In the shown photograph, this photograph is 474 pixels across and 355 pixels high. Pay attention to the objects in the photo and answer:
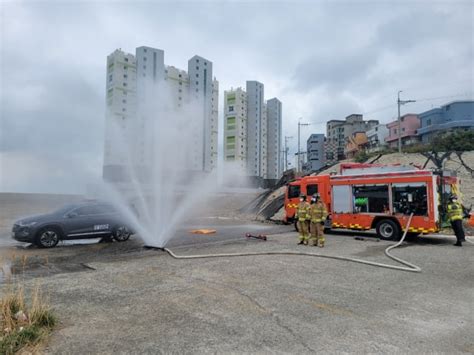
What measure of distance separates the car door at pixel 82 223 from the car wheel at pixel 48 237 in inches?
13.9

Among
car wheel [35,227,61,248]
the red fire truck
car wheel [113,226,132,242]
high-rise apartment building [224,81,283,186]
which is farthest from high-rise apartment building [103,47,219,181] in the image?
high-rise apartment building [224,81,283,186]

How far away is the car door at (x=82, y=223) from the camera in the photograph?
12.6 metres

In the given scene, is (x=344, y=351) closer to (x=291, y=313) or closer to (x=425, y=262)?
Answer: (x=291, y=313)

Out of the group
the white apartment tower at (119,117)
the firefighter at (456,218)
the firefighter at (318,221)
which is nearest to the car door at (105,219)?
the white apartment tower at (119,117)

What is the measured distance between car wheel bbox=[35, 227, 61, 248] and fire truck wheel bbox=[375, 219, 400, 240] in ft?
40.3

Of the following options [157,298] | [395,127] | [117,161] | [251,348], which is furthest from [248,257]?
[395,127]

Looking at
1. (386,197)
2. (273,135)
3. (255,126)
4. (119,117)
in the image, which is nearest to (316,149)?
(273,135)

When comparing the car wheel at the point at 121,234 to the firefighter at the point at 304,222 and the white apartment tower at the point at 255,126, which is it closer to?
the firefighter at the point at 304,222

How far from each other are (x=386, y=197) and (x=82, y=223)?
1183cm

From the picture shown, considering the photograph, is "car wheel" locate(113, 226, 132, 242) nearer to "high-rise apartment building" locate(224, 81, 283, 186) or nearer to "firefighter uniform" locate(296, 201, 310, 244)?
"firefighter uniform" locate(296, 201, 310, 244)

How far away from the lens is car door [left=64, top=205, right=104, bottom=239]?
41.2 ft

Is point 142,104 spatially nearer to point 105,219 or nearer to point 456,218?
point 105,219

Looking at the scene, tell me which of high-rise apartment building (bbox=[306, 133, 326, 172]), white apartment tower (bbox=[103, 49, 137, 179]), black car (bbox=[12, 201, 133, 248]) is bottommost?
black car (bbox=[12, 201, 133, 248])

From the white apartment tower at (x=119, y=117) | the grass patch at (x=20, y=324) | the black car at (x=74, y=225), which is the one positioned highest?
the white apartment tower at (x=119, y=117)
